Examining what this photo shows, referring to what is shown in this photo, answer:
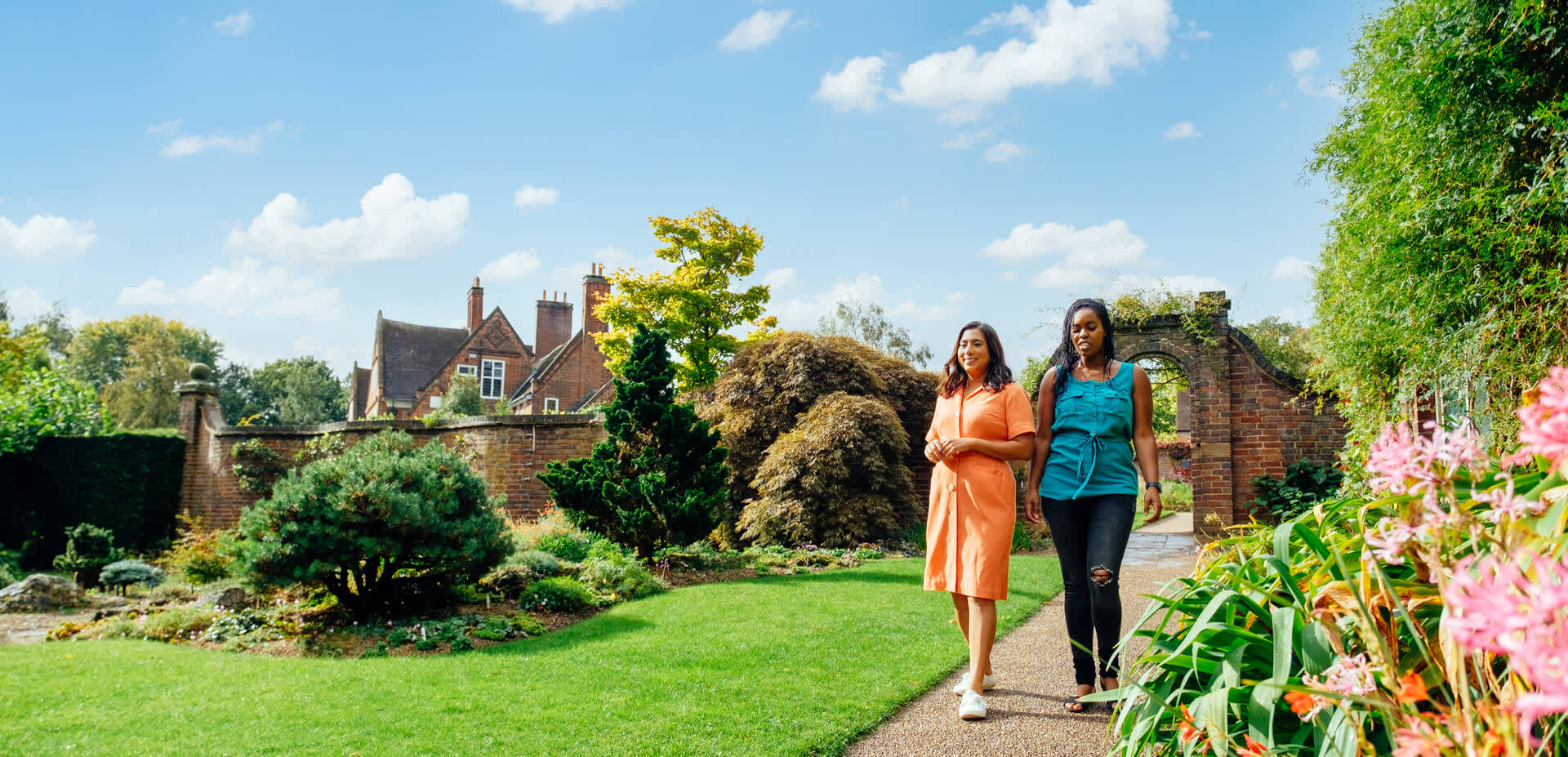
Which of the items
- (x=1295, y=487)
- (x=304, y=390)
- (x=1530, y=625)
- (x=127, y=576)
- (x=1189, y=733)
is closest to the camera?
(x=1530, y=625)

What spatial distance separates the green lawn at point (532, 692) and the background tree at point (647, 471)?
8.86ft

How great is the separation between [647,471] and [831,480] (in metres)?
3.22

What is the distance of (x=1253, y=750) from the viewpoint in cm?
170

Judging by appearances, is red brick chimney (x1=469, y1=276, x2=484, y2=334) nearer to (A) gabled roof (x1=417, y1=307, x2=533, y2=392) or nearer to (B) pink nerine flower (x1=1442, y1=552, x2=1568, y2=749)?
(A) gabled roof (x1=417, y1=307, x2=533, y2=392)

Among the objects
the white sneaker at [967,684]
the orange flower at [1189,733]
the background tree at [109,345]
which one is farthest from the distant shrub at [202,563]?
the background tree at [109,345]

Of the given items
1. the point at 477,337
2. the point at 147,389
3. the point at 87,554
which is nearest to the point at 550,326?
the point at 477,337

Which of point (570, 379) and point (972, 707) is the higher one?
point (570, 379)

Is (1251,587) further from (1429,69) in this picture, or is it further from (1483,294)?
(1429,69)

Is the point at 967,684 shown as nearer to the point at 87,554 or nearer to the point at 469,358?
the point at 87,554

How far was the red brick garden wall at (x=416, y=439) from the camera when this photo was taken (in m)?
13.9

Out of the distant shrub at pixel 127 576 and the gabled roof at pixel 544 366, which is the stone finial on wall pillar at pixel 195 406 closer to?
the distant shrub at pixel 127 576

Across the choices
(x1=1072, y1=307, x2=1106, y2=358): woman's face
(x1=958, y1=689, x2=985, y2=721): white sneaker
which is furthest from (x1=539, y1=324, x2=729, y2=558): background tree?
(x1=1072, y1=307, x2=1106, y2=358): woman's face

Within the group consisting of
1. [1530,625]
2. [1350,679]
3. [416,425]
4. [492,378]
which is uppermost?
[492,378]

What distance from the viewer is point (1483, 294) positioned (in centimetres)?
480
